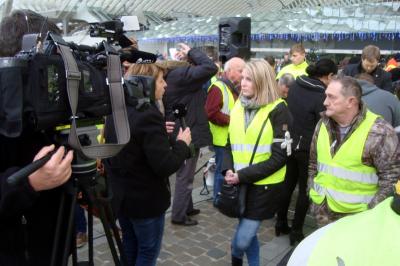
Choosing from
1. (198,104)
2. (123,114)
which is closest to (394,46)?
(198,104)

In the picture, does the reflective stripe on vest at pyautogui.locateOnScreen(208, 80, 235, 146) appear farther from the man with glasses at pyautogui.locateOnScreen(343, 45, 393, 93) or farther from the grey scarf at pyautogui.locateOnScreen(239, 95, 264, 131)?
the man with glasses at pyautogui.locateOnScreen(343, 45, 393, 93)

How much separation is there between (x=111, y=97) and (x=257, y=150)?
1621 millimetres

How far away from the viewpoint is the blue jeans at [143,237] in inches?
107

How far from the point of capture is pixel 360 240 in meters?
1.06

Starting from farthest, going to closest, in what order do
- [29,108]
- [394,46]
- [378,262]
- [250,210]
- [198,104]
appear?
[394,46] → [198,104] → [250,210] → [29,108] → [378,262]

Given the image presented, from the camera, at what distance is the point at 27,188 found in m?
1.46

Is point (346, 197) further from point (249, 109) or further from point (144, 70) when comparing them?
point (144, 70)

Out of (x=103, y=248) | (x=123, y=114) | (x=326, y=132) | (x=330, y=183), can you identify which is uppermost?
(x=123, y=114)

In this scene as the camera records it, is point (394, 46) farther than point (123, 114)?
Yes

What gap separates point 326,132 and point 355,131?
0.25 meters

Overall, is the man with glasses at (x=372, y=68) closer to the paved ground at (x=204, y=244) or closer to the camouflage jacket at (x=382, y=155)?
the paved ground at (x=204, y=244)

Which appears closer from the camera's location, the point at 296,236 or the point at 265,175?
the point at 265,175

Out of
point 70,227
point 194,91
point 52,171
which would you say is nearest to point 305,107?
point 194,91

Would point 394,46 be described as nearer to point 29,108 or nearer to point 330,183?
point 330,183
